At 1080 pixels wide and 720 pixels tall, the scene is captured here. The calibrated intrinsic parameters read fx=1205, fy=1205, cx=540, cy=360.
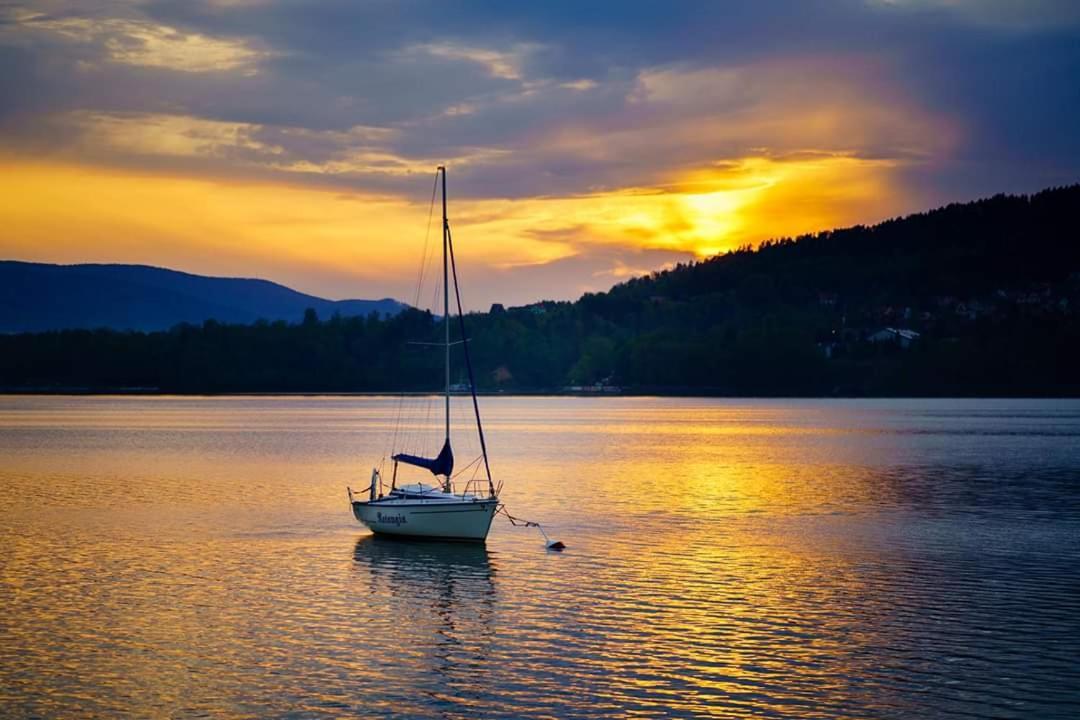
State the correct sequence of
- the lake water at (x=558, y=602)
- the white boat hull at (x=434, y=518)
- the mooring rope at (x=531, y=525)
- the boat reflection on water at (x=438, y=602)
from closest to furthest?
the lake water at (x=558, y=602), the boat reflection on water at (x=438, y=602), the white boat hull at (x=434, y=518), the mooring rope at (x=531, y=525)

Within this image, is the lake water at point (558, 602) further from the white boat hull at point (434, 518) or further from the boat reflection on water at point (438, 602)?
the white boat hull at point (434, 518)

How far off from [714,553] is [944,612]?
1162 centimetres

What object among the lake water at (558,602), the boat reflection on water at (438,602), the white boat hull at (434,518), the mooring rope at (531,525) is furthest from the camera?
the mooring rope at (531,525)

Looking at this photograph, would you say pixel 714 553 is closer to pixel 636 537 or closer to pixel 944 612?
pixel 636 537

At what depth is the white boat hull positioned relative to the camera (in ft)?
136

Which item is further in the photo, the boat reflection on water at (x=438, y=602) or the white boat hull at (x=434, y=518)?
the white boat hull at (x=434, y=518)

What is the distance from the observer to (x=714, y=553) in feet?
137

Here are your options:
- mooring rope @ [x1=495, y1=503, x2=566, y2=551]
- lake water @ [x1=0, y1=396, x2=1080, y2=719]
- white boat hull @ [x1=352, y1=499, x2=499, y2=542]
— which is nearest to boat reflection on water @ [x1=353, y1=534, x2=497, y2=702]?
lake water @ [x1=0, y1=396, x2=1080, y2=719]

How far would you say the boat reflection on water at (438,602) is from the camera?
25.9 metres

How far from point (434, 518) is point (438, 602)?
8.96 m

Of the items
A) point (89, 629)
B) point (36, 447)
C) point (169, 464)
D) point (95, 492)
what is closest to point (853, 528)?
point (89, 629)

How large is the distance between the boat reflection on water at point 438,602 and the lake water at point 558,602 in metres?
0.12

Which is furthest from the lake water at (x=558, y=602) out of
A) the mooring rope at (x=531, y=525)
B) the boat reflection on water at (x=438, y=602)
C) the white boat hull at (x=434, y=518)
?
the white boat hull at (x=434, y=518)

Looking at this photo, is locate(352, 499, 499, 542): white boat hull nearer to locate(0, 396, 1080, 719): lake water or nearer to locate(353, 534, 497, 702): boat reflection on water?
locate(353, 534, 497, 702): boat reflection on water
